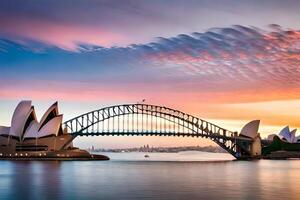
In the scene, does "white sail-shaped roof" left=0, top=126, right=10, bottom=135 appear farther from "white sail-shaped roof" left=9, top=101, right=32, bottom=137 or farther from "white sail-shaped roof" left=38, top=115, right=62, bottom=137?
"white sail-shaped roof" left=38, top=115, right=62, bottom=137

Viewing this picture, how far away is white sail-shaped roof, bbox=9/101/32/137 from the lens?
15150 centimetres

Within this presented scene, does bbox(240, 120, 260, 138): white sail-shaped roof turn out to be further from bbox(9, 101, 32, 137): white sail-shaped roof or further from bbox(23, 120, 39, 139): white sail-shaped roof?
bbox(9, 101, 32, 137): white sail-shaped roof

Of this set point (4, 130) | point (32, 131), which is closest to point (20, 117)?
point (32, 131)

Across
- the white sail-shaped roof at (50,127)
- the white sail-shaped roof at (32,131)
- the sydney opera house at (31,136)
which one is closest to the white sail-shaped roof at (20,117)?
the sydney opera house at (31,136)

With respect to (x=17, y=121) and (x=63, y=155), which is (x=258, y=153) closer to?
(x=63, y=155)

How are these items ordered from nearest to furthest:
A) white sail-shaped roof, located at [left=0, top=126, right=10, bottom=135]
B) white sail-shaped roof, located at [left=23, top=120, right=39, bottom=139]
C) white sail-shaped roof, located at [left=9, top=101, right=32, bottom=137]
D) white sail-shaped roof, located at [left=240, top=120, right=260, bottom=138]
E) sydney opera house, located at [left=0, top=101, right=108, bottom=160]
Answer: white sail-shaped roof, located at [left=9, top=101, right=32, bottom=137]
sydney opera house, located at [left=0, top=101, right=108, bottom=160]
white sail-shaped roof, located at [left=23, top=120, right=39, bottom=139]
white sail-shaped roof, located at [left=0, top=126, right=10, bottom=135]
white sail-shaped roof, located at [left=240, top=120, right=260, bottom=138]

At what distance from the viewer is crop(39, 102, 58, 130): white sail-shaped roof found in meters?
155

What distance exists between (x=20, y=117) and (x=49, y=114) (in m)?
8.95

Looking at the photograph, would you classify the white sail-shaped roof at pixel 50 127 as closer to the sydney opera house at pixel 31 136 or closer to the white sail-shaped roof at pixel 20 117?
the sydney opera house at pixel 31 136

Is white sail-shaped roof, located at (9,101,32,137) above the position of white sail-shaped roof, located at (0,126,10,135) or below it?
above

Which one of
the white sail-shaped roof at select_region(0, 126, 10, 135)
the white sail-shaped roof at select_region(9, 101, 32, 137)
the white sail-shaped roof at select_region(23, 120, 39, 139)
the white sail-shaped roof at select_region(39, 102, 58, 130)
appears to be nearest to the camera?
the white sail-shaped roof at select_region(9, 101, 32, 137)

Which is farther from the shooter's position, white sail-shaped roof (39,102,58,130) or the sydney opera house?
white sail-shaped roof (39,102,58,130)

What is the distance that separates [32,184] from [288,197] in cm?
3218

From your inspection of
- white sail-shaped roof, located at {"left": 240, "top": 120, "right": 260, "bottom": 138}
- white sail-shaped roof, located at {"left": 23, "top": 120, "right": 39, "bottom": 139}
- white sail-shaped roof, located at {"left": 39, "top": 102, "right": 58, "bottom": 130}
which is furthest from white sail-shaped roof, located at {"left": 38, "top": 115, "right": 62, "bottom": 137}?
white sail-shaped roof, located at {"left": 240, "top": 120, "right": 260, "bottom": 138}
